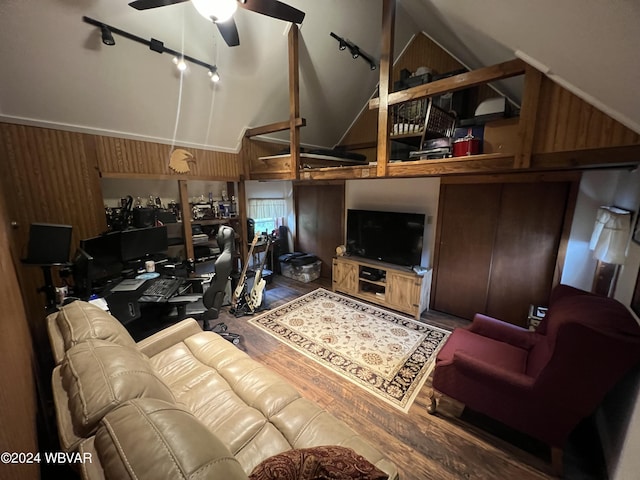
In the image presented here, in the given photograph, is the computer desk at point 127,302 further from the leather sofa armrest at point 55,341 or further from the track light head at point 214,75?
the track light head at point 214,75

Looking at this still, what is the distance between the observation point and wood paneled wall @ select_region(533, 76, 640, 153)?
1515mm

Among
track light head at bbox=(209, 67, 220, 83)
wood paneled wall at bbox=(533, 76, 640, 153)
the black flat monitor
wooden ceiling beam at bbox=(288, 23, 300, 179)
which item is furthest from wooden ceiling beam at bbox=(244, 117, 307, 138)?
wood paneled wall at bbox=(533, 76, 640, 153)

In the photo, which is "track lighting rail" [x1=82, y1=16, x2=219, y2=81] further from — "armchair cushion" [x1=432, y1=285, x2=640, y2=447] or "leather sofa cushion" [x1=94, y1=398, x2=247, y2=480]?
"armchair cushion" [x1=432, y1=285, x2=640, y2=447]

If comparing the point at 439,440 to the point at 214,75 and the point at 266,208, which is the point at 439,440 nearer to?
the point at 214,75

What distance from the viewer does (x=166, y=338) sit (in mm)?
1966

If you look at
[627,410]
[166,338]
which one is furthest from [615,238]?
[166,338]

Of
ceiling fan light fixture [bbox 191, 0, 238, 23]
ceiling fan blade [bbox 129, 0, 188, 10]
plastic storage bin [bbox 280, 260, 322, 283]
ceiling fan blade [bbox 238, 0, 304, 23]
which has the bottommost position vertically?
plastic storage bin [bbox 280, 260, 322, 283]

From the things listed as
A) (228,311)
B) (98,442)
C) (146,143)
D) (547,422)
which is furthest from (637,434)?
(146,143)

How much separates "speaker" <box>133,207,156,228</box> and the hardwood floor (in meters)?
2.39

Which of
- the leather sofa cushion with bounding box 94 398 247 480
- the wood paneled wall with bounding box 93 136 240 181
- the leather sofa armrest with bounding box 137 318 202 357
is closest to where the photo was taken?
the leather sofa cushion with bounding box 94 398 247 480

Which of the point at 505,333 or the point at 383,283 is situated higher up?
the point at 505,333

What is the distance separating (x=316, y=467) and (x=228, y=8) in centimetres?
227

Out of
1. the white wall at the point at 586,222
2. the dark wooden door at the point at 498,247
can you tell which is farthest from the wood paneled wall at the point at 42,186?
the white wall at the point at 586,222

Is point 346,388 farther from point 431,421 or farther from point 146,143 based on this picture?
point 146,143
